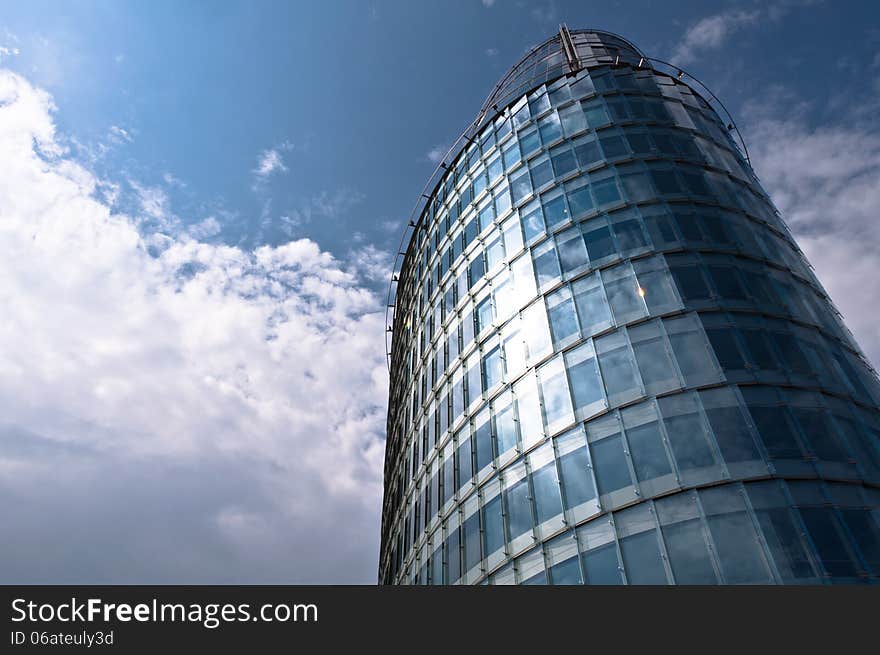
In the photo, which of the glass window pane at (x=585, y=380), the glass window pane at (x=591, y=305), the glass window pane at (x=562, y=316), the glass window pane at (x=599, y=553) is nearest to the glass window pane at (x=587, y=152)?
the glass window pane at (x=591, y=305)

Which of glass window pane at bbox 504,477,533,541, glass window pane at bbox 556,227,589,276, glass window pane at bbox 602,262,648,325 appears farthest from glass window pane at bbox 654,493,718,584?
glass window pane at bbox 556,227,589,276

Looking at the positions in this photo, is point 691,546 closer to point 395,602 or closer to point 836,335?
point 395,602

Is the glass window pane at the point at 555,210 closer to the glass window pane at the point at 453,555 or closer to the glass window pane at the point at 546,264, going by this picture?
the glass window pane at the point at 546,264

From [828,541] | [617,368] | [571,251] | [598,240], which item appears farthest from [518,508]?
[598,240]

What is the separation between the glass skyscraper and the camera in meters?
17.0

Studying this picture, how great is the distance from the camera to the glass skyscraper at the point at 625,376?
17016 millimetres

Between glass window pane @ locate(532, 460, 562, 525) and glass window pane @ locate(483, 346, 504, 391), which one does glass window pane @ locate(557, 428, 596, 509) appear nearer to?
glass window pane @ locate(532, 460, 562, 525)

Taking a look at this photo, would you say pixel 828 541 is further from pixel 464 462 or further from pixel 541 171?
pixel 541 171

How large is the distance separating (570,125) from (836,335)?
14.5 m

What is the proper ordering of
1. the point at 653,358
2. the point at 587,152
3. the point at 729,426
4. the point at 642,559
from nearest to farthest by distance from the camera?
the point at 642,559
the point at 729,426
the point at 653,358
the point at 587,152

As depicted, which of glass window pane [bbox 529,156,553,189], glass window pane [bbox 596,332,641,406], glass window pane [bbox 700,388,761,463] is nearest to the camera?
glass window pane [bbox 700,388,761,463]

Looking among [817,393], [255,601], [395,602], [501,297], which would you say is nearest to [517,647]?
[395,602]

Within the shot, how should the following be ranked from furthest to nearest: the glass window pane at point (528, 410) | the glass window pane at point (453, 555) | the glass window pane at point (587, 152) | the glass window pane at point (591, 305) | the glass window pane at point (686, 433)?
1. the glass window pane at point (587, 152)
2. the glass window pane at point (453, 555)
3. the glass window pane at point (591, 305)
4. the glass window pane at point (528, 410)
5. the glass window pane at point (686, 433)

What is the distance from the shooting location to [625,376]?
2045 centimetres
